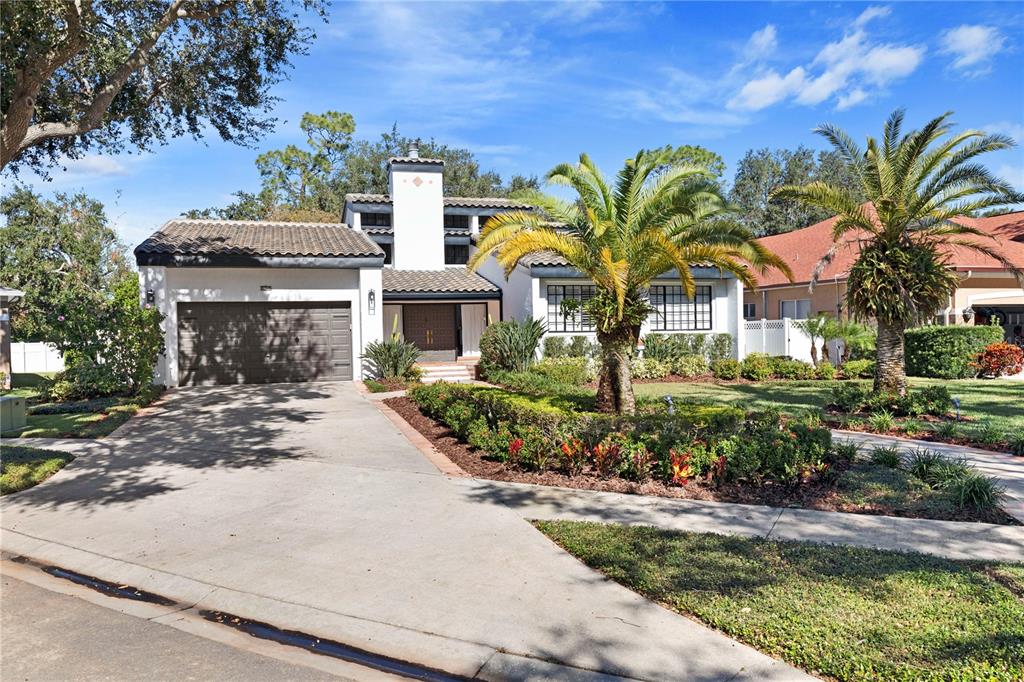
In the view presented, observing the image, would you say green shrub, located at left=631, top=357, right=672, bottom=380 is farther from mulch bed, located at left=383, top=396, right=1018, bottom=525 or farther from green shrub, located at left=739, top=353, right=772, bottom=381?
mulch bed, located at left=383, top=396, right=1018, bottom=525

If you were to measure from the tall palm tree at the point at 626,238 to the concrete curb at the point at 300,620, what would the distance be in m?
6.16

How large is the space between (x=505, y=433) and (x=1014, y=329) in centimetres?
2477

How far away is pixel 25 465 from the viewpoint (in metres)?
8.59

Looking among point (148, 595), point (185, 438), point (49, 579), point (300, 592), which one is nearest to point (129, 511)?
point (49, 579)

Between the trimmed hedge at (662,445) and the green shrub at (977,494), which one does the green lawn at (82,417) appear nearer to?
the trimmed hedge at (662,445)

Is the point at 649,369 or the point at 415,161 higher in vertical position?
the point at 415,161

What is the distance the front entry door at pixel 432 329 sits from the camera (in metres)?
24.3

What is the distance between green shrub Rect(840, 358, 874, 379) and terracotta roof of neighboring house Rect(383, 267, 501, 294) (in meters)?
11.3

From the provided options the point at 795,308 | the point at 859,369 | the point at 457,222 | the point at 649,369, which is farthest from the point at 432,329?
the point at 795,308

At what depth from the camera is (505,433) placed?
28.5 feet

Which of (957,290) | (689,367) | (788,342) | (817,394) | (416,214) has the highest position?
(416,214)

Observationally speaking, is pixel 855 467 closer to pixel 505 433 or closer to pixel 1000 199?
pixel 505 433

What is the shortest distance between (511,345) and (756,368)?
7.46m

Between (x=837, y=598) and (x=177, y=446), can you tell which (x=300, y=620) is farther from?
(x=177, y=446)
